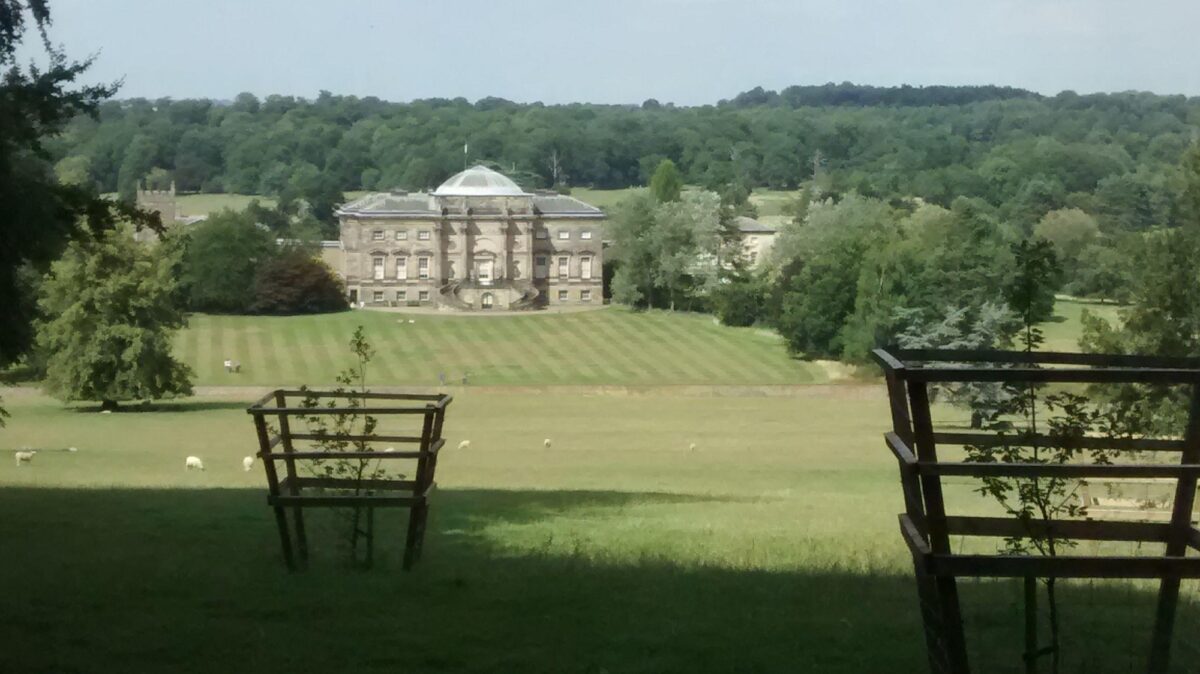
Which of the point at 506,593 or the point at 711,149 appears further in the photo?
the point at 711,149

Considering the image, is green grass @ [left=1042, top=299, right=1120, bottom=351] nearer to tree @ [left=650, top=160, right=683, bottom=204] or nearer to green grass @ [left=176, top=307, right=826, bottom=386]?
green grass @ [left=176, top=307, right=826, bottom=386]

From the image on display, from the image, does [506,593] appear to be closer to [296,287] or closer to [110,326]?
[110,326]

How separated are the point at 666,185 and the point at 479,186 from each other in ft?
57.5

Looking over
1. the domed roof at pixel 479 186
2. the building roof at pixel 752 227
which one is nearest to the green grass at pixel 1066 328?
the building roof at pixel 752 227

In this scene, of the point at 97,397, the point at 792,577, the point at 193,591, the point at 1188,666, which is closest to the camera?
the point at 1188,666

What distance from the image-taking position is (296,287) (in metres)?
92.2

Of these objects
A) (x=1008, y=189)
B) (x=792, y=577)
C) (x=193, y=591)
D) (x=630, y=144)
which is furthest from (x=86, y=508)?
(x=630, y=144)

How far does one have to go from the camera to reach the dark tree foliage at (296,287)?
294 feet

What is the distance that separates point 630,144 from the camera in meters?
187

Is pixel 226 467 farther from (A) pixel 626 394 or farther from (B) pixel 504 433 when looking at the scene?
(A) pixel 626 394

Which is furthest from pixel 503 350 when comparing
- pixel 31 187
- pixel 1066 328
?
pixel 31 187

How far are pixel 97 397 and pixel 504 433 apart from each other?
17.1m

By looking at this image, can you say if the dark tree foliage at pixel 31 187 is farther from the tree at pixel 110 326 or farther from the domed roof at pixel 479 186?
the domed roof at pixel 479 186

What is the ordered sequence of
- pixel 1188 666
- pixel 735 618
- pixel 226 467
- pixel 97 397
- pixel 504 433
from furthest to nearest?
pixel 97 397, pixel 504 433, pixel 226 467, pixel 735 618, pixel 1188 666
